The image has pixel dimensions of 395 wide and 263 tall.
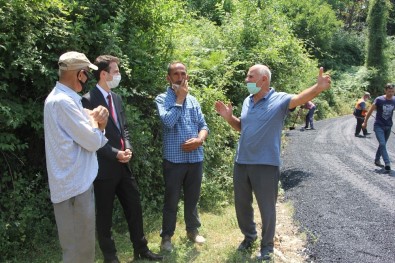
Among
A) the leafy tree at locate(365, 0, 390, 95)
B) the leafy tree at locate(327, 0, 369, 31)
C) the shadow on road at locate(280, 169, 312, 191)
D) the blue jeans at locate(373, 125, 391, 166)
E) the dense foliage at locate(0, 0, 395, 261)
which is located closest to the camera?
the dense foliage at locate(0, 0, 395, 261)

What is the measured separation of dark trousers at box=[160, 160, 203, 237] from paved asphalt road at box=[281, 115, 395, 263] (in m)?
1.49

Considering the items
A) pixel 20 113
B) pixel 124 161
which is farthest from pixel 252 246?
pixel 20 113

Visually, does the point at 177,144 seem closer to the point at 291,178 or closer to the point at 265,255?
the point at 265,255

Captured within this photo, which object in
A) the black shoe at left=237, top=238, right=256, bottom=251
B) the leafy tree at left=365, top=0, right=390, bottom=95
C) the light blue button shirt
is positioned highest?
the leafy tree at left=365, top=0, right=390, bottom=95

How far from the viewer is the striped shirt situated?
9.26 ft

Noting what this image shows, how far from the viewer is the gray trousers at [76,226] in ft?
9.57

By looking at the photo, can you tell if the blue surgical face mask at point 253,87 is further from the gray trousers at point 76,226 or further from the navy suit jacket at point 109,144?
the gray trousers at point 76,226

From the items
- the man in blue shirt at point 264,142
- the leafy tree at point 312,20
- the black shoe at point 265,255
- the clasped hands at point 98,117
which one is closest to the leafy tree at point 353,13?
the leafy tree at point 312,20

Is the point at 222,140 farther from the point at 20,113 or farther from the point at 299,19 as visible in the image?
the point at 299,19

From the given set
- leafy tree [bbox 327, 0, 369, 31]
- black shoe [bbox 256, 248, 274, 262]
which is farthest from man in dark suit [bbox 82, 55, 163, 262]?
leafy tree [bbox 327, 0, 369, 31]

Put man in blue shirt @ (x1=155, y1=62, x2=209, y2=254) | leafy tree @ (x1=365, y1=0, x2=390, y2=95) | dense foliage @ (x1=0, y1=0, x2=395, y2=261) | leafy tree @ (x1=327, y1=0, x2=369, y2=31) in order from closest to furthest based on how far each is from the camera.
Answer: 1. dense foliage @ (x1=0, y1=0, x2=395, y2=261)
2. man in blue shirt @ (x1=155, y1=62, x2=209, y2=254)
3. leafy tree @ (x1=365, y1=0, x2=390, y2=95)
4. leafy tree @ (x1=327, y1=0, x2=369, y2=31)

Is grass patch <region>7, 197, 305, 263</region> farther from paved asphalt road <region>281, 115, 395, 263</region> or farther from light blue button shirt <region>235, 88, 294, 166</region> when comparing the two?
light blue button shirt <region>235, 88, 294, 166</region>

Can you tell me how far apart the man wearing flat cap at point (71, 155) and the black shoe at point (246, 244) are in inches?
76.9

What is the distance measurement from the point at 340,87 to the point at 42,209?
92.3ft
